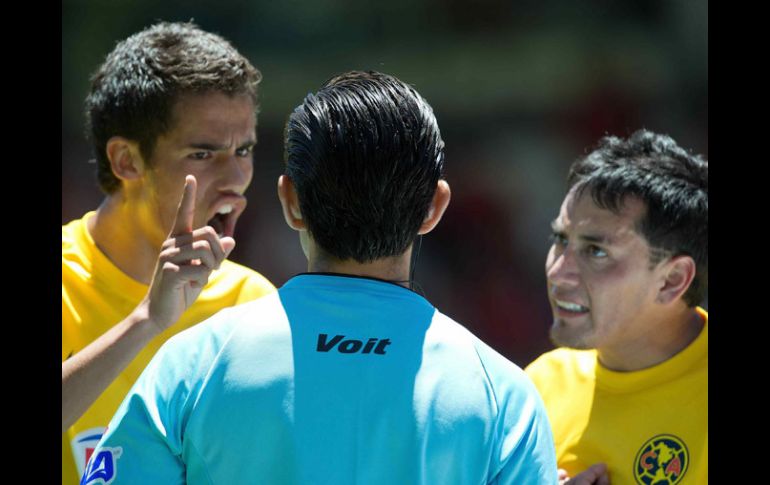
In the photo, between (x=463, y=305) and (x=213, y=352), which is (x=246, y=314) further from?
(x=463, y=305)

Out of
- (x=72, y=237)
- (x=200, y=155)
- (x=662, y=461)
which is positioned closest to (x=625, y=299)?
(x=662, y=461)

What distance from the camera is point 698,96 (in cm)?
876

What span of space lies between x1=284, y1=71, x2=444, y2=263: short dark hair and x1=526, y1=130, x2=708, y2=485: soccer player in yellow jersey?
140 cm

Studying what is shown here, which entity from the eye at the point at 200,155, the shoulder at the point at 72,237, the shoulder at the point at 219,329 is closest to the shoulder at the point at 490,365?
the shoulder at the point at 219,329

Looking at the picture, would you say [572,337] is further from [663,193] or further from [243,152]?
[243,152]

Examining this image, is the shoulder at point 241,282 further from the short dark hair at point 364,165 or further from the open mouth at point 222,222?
the short dark hair at point 364,165

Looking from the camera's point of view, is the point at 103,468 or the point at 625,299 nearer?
the point at 103,468

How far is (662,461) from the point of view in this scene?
2686 millimetres

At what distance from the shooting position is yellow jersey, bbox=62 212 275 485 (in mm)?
2740

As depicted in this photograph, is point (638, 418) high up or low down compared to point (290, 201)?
down

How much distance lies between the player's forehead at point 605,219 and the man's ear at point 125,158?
1.38 m

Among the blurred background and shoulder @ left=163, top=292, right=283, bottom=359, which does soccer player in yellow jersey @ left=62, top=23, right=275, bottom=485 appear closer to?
shoulder @ left=163, top=292, right=283, bottom=359

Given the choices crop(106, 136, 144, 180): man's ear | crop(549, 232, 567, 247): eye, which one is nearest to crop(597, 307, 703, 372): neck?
crop(549, 232, 567, 247): eye

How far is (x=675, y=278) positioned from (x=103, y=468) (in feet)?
6.75
